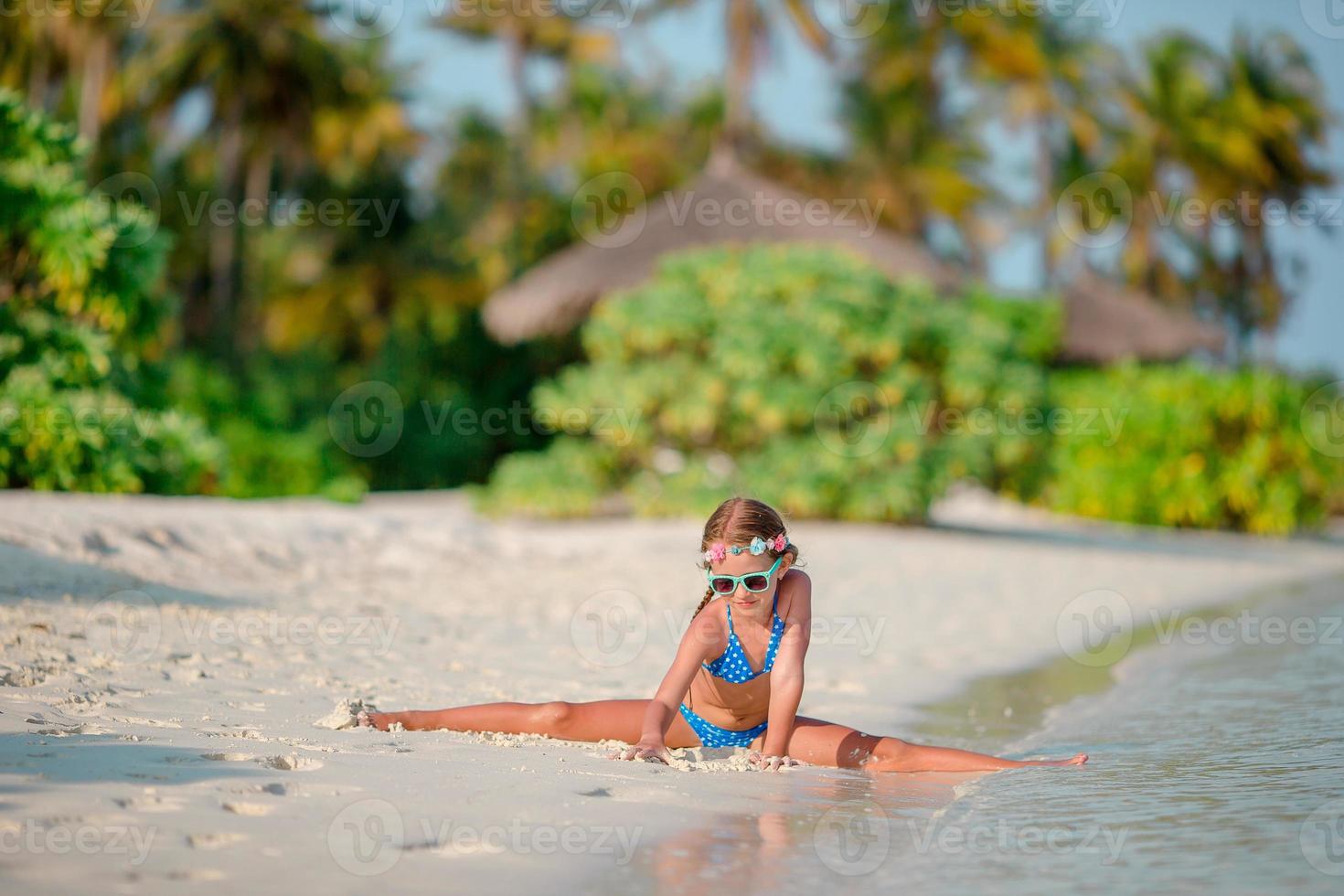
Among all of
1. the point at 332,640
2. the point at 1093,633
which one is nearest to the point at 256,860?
the point at 332,640

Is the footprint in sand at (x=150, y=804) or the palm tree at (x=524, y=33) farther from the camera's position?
the palm tree at (x=524, y=33)

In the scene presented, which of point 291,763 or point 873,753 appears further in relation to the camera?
point 873,753

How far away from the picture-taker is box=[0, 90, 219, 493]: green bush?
30.9 feet

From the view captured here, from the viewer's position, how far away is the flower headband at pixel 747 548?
4.34 meters

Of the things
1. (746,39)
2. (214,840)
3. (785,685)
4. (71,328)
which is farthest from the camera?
(746,39)

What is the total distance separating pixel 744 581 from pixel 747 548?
114 millimetres

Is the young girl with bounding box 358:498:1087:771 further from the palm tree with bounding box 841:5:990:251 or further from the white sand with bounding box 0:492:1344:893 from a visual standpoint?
the palm tree with bounding box 841:5:990:251

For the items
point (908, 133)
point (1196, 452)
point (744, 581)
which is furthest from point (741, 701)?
point (908, 133)

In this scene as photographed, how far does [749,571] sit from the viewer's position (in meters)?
4.40

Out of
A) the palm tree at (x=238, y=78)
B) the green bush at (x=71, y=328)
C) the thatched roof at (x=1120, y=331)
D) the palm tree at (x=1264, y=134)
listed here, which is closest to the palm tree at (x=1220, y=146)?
the palm tree at (x=1264, y=134)

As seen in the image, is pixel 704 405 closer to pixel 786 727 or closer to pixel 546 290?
pixel 546 290

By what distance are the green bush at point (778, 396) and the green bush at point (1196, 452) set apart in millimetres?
4291

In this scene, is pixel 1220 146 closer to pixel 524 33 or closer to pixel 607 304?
pixel 524 33

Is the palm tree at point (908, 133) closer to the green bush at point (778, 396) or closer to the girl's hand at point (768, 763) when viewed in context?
the green bush at point (778, 396)
